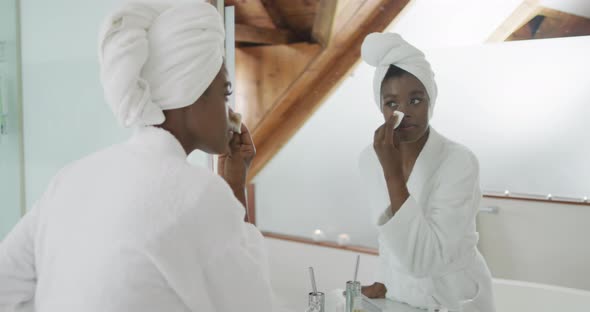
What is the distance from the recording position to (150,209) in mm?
677

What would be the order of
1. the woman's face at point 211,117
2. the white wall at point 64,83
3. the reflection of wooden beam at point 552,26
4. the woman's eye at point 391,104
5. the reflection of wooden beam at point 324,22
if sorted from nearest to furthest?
1. the woman's face at point 211,117
2. the reflection of wooden beam at point 552,26
3. the woman's eye at point 391,104
4. the reflection of wooden beam at point 324,22
5. the white wall at point 64,83

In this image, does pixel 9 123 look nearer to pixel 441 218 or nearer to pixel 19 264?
pixel 19 264

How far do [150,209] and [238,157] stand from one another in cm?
46

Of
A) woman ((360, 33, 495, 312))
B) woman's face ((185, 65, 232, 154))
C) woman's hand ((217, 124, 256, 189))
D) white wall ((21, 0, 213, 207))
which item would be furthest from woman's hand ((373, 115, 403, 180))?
white wall ((21, 0, 213, 207))

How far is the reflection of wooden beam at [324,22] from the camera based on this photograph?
118 cm

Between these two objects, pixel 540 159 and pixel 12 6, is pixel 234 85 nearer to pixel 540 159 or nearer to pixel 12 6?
pixel 540 159

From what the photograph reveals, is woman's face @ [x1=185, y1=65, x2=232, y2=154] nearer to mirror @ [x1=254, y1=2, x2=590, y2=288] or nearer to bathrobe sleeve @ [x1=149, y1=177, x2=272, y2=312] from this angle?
bathrobe sleeve @ [x1=149, y1=177, x2=272, y2=312]

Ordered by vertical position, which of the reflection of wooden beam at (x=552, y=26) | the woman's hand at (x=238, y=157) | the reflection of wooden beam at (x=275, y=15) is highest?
the reflection of wooden beam at (x=552, y=26)

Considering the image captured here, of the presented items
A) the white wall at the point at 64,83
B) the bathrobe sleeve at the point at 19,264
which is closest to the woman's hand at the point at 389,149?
the bathrobe sleeve at the point at 19,264

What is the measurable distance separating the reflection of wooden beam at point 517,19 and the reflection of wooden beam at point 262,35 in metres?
0.44

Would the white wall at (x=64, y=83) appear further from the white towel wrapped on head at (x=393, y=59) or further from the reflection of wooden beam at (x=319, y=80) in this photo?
the white towel wrapped on head at (x=393, y=59)

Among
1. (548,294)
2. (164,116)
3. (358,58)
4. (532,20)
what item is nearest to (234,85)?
(358,58)

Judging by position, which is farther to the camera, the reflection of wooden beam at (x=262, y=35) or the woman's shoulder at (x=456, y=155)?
the reflection of wooden beam at (x=262, y=35)

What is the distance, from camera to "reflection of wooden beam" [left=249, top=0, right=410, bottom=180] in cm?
112
